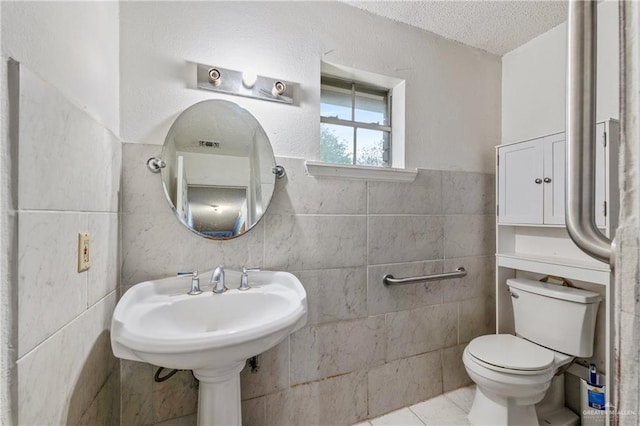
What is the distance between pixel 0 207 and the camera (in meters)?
0.56

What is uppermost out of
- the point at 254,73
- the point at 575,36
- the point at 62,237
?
the point at 254,73

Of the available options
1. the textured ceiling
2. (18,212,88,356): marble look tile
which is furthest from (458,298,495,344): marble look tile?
(18,212,88,356): marble look tile

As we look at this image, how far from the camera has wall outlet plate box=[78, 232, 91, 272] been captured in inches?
33.2

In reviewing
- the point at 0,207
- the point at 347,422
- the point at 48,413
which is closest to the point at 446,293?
the point at 347,422

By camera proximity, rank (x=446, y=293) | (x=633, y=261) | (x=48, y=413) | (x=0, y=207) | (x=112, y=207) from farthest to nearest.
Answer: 1. (x=446, y=293)
2. (x=112, y=207)
3. (x=48, y=413)
4. (x=0, y=207)
5. (x=633, y=261)

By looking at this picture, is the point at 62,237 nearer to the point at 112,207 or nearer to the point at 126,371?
the point at 112,207

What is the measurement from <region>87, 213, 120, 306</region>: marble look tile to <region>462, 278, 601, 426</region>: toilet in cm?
173

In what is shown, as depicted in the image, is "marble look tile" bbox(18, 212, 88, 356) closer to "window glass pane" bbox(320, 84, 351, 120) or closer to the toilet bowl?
"window glass pane" bbox(320, 84, 351, 120)

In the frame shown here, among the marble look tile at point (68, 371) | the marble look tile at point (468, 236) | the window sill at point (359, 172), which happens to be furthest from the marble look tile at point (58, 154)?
the marble look tile at point (468, 236)

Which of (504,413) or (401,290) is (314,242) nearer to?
(401,290)

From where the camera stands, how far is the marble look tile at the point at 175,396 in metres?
1.18

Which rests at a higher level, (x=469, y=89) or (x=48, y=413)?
(x=469, y=89)

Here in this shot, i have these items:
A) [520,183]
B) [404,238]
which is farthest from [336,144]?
[520,183]

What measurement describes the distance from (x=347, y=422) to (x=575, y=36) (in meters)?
1.81
